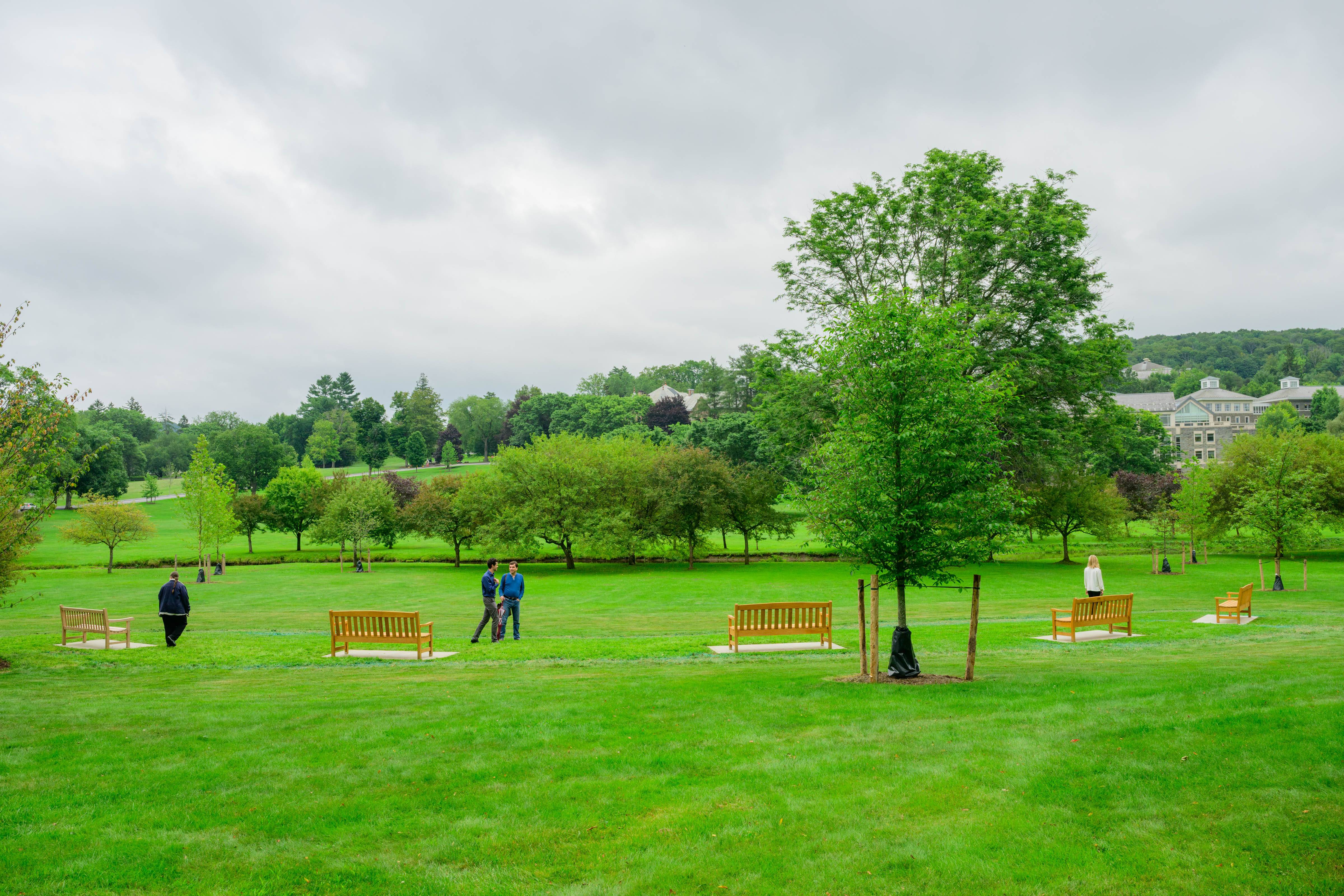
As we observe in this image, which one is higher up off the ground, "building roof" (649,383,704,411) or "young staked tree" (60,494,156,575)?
"building roof" (649,383,704,411)

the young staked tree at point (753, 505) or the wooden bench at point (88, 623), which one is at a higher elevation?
the young staked tree at point (753, 505)

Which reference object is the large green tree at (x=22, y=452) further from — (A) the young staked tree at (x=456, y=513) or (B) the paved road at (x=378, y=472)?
(B) the paved road at (x=378, y=472)

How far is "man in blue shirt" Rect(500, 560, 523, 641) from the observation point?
18.4m

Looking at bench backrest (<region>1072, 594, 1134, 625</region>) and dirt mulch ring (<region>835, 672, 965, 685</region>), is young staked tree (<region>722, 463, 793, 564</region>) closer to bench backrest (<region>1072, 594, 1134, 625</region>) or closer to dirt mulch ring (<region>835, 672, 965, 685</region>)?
bench backrest (<region>1072, 594, 1134, 625</region>)

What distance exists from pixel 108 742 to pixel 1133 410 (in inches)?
1632

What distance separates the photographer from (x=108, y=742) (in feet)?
27.9

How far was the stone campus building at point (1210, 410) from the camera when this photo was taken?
145 metres

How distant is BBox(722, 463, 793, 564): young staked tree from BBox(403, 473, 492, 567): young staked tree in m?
15.6

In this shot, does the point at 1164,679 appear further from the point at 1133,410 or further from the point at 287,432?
the point at 287,432

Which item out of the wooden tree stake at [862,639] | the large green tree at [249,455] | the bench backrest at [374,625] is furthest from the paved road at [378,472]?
the wooden tree stake at [862,639]

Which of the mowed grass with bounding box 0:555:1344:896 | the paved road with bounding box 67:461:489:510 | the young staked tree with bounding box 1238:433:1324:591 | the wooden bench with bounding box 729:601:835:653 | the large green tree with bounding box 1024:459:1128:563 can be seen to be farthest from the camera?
the paved road with bounding box 67:461:489:510

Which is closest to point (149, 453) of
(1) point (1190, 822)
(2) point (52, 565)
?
(2) point (52, 565)

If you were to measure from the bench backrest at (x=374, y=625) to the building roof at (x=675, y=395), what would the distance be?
133607 mm

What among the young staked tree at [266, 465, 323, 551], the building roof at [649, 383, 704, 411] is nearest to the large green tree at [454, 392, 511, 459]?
the building roof at [649, 383, 704, 411]
